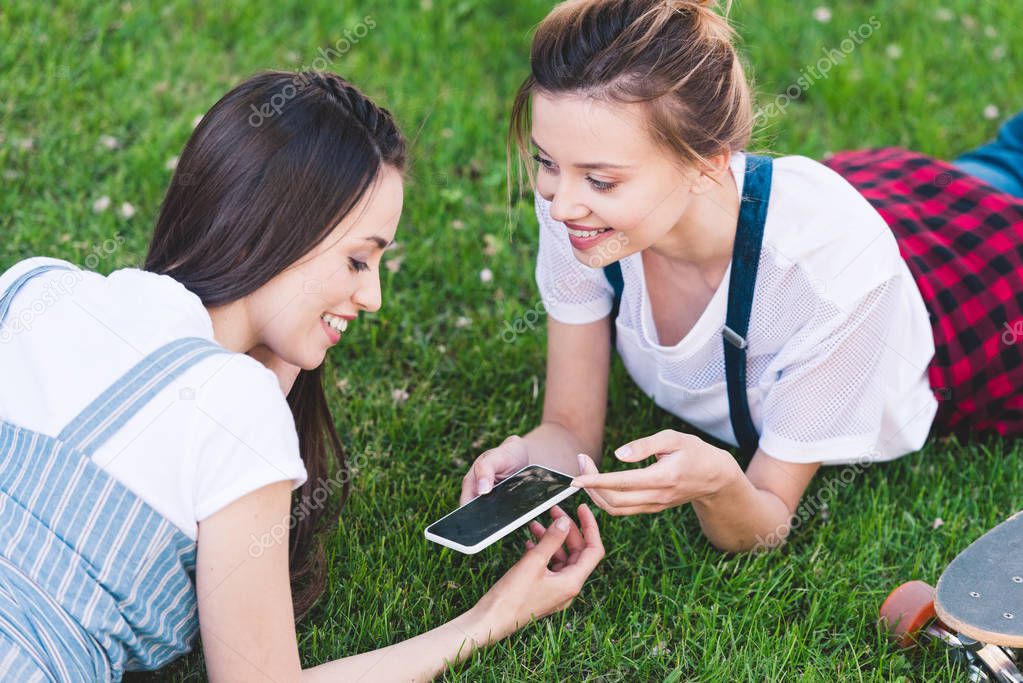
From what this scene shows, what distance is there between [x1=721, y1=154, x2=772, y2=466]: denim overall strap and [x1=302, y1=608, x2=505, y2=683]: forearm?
91cm

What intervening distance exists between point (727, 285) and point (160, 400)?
4.64 ft

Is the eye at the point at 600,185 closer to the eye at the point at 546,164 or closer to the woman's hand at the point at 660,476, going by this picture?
the eye at the point at 546,164

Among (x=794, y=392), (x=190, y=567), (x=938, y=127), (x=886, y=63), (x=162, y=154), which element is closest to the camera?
(x=190, y=567)

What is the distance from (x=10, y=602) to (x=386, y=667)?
77 cm

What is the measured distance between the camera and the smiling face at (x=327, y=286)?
2217 millimetres

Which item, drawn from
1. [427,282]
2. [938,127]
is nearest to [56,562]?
[427,282]

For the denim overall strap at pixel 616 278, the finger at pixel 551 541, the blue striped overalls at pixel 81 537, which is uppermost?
the blue striped overalls at pixel 81 537

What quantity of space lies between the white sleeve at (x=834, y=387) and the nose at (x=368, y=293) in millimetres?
1046

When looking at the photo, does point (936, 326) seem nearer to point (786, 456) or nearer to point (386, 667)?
point (786, 456)

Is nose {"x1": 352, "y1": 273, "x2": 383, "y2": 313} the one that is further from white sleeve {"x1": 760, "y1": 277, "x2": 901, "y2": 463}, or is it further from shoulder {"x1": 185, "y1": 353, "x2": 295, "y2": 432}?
white sleeve {"x1": 760, "y1": 277, "x2": 901, "y2": 463}

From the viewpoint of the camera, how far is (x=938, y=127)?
461 centimetres
